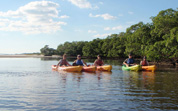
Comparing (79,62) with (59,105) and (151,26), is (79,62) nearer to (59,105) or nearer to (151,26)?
(59,105)

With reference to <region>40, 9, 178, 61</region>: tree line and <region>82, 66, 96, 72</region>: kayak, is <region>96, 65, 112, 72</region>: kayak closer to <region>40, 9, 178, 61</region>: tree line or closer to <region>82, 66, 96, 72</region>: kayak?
<region>82, 66, 96, 72</region>: kayak

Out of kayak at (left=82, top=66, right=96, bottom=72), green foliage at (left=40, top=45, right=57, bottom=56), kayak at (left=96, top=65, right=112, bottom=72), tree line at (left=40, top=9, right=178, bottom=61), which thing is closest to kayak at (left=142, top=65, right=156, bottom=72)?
kayak at (left=96, top=65, right=112, bottom=72)

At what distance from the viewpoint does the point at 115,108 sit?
6.02 meters

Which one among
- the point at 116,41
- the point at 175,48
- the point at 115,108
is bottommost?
the point at 115,108

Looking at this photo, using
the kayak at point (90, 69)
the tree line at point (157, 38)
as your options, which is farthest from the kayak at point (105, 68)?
the tree line at point (157, 38)

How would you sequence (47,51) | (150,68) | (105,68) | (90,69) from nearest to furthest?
(90,69) < (150,68) < (105,68) < (47,51)

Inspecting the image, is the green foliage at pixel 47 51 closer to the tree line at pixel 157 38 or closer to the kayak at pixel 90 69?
the tree line at pixel 157 38

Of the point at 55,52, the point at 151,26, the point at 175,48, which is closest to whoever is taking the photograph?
the point at 175,48

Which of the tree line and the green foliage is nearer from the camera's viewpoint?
the tree line

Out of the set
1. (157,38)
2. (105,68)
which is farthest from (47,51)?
(105,68)

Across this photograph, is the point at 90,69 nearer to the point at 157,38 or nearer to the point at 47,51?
the point at 157,38

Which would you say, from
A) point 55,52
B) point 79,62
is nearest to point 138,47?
point 79,62

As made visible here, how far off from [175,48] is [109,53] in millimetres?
40705

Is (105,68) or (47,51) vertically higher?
(47,51)
